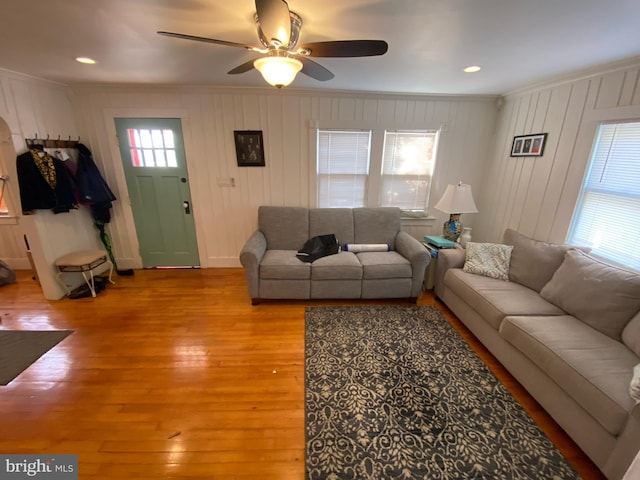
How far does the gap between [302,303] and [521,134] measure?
127 inches

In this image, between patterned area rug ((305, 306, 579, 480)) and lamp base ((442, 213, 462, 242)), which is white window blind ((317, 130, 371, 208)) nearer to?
lamp base ((442, 213, 462, 242))

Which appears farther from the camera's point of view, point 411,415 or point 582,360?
point 411,415

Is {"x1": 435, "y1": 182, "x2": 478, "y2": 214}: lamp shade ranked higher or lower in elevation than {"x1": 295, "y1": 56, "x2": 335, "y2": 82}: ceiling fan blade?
lower

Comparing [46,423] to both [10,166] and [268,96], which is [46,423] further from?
[268,96]

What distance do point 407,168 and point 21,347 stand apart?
447cm

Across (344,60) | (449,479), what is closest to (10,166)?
(344,60)

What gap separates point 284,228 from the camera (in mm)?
3408

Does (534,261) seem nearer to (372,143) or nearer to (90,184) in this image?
(372,143)

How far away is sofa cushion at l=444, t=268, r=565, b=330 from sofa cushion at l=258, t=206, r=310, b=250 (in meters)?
1.80

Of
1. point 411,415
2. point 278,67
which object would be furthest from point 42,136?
point 411,415

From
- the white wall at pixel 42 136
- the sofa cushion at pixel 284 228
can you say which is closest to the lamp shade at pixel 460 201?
the sofa cushion at pixel 284 228

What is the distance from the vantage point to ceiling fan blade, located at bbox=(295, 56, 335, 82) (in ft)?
5.45

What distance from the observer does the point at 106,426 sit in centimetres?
163

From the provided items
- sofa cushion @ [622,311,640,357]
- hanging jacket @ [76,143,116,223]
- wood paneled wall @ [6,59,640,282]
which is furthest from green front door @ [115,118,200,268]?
sofa cushion @ [622,311,640,357]
